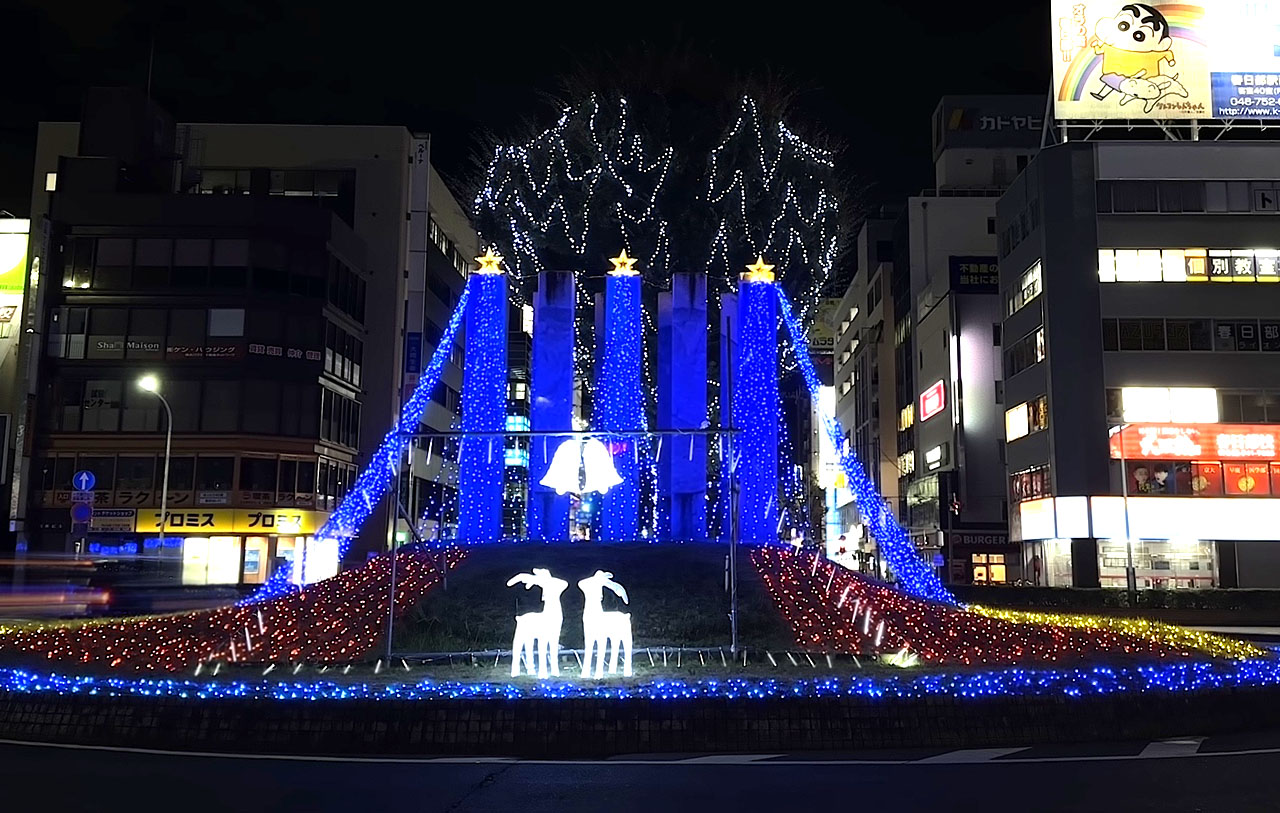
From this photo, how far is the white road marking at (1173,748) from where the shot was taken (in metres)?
10.1

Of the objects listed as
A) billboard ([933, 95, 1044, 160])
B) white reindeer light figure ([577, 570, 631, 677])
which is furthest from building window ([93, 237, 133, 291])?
billboard ([933, 95, 1044, 160])

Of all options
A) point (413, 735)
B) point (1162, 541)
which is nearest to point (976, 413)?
point (1162, 541)

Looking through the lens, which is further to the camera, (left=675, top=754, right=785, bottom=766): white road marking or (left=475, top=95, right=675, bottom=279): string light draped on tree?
(left=475, top=95, right=675, bottom=279): string light draped on tree

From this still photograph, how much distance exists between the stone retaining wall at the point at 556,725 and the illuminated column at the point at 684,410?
10905 mm

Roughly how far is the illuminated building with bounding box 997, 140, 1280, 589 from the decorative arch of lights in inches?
1167

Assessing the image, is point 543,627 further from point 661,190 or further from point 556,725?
point 661,190

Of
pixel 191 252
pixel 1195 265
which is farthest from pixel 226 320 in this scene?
pixel 1195 265

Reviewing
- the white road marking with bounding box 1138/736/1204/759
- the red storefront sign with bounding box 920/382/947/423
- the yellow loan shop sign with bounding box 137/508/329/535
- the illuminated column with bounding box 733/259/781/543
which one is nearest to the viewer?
the white road marking with bounding box 1138/736/1204/759

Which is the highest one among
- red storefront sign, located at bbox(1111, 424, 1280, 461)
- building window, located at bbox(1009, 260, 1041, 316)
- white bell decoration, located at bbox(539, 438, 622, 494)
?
building window, located at bbox(1009, 260, 1041, 316)

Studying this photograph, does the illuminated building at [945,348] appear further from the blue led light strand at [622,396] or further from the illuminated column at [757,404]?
the blue led light strand at [622,396]

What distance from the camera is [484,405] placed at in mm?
21500

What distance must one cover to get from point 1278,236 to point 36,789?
5216 centimetres

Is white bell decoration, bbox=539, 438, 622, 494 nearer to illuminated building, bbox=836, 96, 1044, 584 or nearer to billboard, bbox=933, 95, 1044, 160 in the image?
illuminated building, bbox=836, 96, 1044, 584

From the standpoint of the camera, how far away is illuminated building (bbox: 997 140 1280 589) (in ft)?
153
